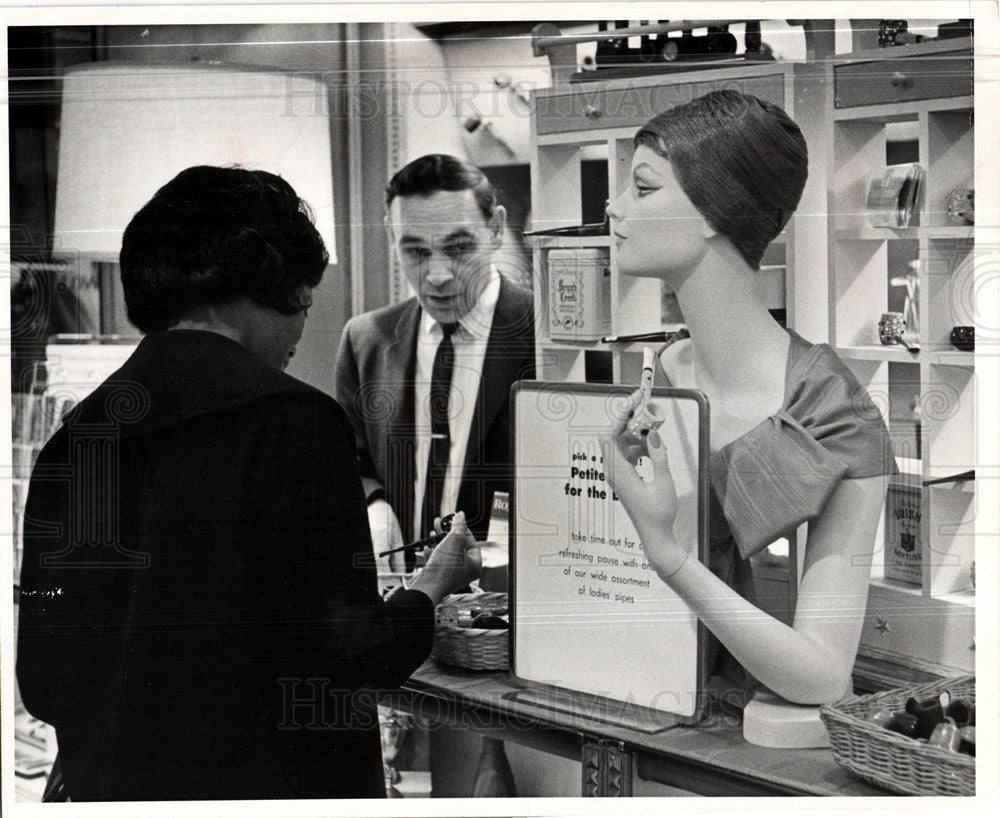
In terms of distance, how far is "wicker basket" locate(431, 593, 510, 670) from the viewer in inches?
67.9

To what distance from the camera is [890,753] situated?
1.57 metres

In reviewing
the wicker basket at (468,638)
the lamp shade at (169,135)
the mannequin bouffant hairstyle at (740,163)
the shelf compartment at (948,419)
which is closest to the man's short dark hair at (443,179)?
the lamp shade at (169,135)

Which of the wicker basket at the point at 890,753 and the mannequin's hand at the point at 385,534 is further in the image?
the mannequin's hand at the point at 385,534

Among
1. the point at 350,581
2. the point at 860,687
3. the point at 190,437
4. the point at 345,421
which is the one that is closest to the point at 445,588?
the point at 350,581

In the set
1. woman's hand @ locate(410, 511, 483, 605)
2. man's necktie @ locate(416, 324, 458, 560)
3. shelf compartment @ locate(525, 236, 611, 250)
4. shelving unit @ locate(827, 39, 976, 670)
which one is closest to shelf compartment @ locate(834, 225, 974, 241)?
shelving unit @ locate(827, 39, 976, 670)

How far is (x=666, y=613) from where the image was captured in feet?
5.43

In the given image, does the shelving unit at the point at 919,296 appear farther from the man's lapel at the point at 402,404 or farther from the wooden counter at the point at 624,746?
the man's lapel at the point at 402,404

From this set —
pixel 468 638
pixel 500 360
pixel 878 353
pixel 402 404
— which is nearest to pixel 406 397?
pixel 402 404

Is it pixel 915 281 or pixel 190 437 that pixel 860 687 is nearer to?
pixel 915 281

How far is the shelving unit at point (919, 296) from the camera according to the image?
5.25 feet

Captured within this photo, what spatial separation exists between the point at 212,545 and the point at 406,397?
0.34m

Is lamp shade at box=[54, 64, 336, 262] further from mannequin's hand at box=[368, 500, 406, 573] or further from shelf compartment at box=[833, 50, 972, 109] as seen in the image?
shelf compartment at box=[833, 50, 972, 109]

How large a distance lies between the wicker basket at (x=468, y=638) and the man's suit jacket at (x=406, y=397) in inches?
4.2

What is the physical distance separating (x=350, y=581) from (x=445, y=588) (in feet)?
0.46
